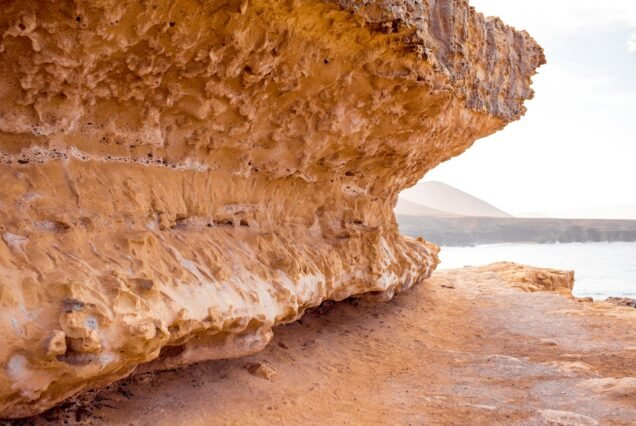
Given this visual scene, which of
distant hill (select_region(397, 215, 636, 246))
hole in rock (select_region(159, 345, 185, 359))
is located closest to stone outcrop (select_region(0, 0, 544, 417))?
hole in rock (select_region(159, 345, 185, 359))

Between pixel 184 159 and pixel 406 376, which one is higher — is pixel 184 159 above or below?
above

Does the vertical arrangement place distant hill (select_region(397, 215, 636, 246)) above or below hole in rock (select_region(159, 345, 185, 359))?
above

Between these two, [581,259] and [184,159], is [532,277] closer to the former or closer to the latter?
[184,159]

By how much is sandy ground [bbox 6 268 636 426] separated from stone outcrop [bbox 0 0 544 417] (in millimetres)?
266

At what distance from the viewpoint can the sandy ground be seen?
3.15 m

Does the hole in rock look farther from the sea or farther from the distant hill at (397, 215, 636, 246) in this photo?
the distant hill at (397, 215, 636, 246)

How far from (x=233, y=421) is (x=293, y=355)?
1.21 m

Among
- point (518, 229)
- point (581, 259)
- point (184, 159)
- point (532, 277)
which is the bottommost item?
point (581, 259)

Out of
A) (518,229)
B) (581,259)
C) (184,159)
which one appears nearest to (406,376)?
(184,159)

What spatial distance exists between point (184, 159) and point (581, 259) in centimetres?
2156

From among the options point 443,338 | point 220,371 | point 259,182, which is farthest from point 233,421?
point 443,338

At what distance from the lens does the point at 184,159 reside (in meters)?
3.45

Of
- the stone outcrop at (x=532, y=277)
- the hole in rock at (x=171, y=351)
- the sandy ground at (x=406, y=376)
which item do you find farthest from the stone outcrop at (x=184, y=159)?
the stone outcrop at (x=532, y=277)

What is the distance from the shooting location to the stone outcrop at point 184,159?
7.89 ft
